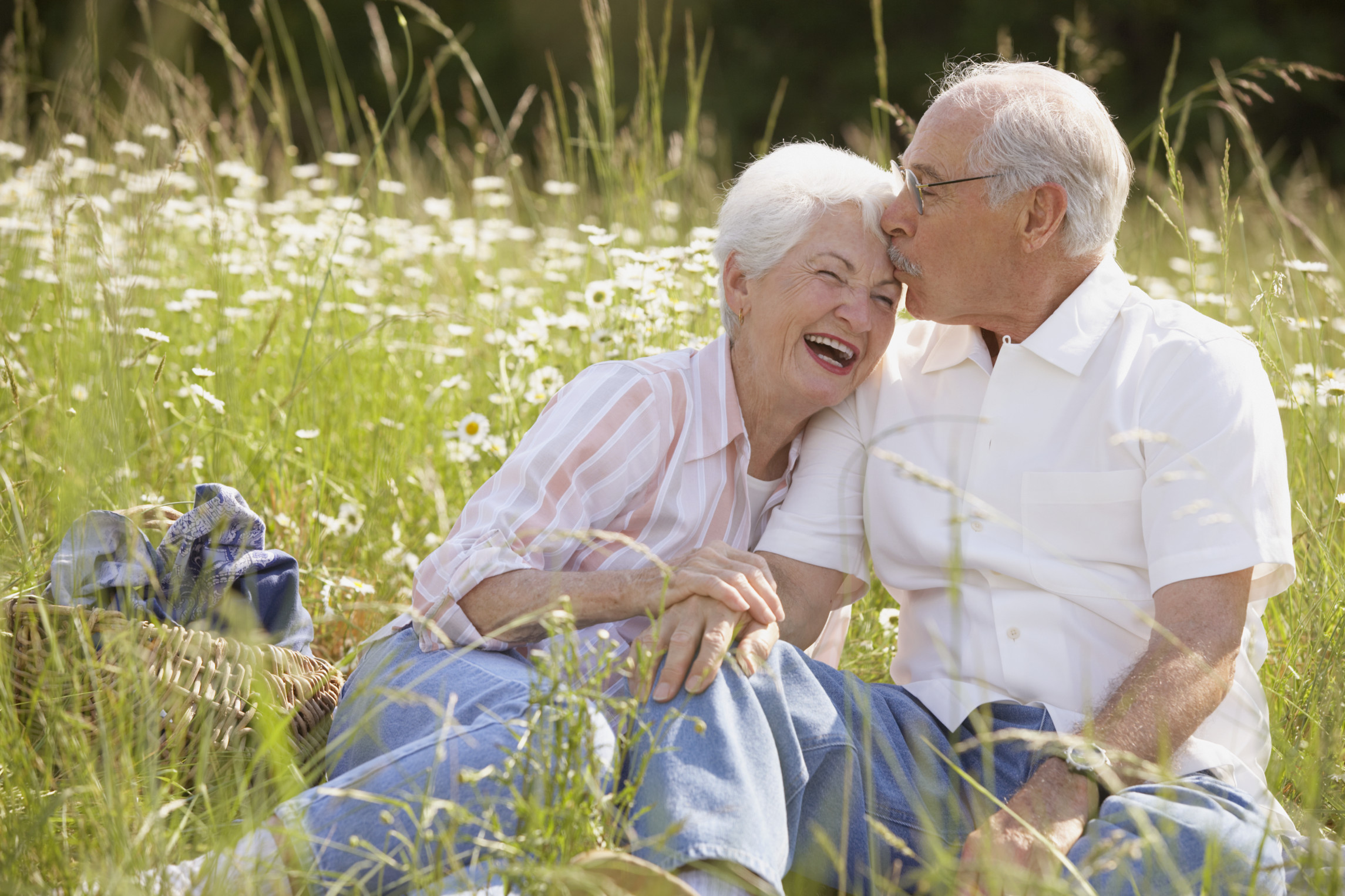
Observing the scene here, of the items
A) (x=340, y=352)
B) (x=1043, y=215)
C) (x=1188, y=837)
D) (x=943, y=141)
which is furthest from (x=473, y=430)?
(x=1188, y=837)

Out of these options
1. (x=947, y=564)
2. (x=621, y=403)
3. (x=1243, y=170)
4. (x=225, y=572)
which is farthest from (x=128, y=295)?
(x=1243, y=170)

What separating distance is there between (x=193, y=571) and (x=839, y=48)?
13.4 meters

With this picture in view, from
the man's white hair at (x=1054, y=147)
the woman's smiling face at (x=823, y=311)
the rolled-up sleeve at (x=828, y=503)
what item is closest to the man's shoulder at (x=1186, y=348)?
the man's white hair at (x=1054, y=147)

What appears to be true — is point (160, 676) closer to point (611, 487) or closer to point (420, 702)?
point (420, 702)

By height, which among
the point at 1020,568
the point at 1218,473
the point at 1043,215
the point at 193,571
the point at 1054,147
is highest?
the point at 1054,147

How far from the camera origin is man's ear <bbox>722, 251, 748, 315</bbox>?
2.37 m

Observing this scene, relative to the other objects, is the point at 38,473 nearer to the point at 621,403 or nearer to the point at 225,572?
the point at 225,572

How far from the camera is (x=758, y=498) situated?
2.44 meters

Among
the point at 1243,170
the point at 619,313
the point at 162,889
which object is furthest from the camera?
the point at 1243,170

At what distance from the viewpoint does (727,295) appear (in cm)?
241

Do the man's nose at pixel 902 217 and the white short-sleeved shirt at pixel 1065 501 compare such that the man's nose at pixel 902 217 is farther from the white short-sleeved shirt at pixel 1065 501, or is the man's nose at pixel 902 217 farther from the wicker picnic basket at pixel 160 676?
the wicker picnic basket at pixel 160 676

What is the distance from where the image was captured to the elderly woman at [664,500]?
1867mm

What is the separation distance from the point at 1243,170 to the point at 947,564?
11.1 m

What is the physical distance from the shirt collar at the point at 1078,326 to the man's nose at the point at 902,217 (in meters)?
0.32
